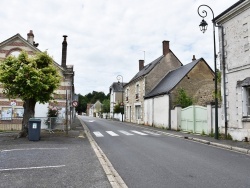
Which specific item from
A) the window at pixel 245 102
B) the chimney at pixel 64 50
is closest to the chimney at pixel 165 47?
the chimney at pixel 64 50

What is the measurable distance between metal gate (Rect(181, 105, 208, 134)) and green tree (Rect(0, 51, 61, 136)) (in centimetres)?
900

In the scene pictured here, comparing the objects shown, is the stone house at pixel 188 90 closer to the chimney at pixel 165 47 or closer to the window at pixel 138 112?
the window at pixel 138 112

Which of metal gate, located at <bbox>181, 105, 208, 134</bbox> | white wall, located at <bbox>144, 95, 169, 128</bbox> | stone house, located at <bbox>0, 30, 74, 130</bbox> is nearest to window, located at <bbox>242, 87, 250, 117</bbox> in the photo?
metal gate, located at <bbox>181, 105, 208, 134</bbox>

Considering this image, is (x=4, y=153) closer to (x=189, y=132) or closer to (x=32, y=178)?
(x=32, y=178)

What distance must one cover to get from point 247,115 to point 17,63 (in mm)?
11427

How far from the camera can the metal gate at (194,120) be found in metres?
16.5

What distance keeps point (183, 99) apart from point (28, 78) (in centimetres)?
1328

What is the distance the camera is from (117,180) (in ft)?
18.2

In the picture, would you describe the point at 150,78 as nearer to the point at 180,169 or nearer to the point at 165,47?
the point at 165,47

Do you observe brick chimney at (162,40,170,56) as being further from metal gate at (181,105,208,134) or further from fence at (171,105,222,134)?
metal gate at (181,105,208,134)

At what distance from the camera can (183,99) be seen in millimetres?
22266

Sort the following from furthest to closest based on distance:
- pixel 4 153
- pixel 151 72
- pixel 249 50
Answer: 1. pixel 151 72
2. pixel 249 50
3. pixel 4 153

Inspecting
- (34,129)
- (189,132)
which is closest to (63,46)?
(34,129)

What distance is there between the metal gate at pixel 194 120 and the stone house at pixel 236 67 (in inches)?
93.2
